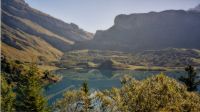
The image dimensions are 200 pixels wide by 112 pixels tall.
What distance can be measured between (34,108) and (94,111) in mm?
30163

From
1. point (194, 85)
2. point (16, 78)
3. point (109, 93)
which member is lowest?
point (16, 78)

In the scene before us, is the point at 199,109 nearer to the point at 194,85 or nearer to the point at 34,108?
the point at 34,108

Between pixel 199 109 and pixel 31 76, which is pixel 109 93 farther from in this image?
pixel 31 76

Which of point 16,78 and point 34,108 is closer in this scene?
point 34,108

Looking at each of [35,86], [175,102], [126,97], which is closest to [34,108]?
[35,86]

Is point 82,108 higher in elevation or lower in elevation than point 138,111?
lower

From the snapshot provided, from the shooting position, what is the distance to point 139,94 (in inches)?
1259

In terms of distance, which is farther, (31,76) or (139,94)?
(31,76)

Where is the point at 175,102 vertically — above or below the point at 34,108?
above

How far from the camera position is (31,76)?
70.9 metres

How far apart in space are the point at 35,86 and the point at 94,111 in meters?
32.3

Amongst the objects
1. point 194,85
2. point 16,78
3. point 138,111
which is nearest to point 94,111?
point 138,111

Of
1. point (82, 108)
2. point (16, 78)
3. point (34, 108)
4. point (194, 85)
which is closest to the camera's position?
point (82, 108)

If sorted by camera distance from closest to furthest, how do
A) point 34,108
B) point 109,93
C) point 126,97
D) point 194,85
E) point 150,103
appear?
point 150,103
point 126,97
point 109,93
point 34,108
point 194,85
